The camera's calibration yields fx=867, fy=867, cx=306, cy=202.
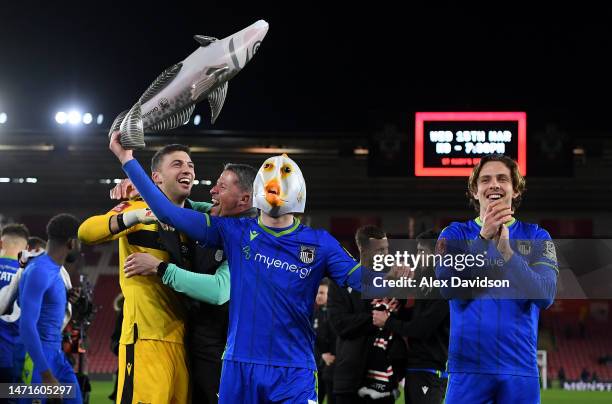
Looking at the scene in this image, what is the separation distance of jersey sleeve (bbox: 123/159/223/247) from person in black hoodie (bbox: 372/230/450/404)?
8.00 ft

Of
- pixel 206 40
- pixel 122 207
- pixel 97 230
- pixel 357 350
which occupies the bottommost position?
pixel 357 350

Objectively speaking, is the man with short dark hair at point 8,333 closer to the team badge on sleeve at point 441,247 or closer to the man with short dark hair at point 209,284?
the man with short dark hair at point 209,284

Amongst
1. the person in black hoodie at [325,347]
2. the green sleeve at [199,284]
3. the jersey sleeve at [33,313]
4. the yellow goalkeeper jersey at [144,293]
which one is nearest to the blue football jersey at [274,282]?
the green sleeve at [199,284]

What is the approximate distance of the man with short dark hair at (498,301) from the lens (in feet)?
13.9

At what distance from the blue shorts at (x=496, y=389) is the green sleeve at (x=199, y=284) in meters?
1.37

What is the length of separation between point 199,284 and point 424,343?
2447mm

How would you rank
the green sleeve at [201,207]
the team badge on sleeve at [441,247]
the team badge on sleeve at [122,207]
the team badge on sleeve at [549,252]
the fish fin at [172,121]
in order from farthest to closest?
1. the green sleeve at [201,207]
2. the team badge on sleeve at [122,207]
3. the fish fin at [172,121]
4. the team badge on sleeve at [441,247]
5. the team badge on sleeve at [549,252]

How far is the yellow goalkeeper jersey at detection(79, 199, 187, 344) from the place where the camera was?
15.8 feet

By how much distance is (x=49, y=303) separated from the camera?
256 inches

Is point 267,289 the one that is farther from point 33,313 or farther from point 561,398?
point 561,398

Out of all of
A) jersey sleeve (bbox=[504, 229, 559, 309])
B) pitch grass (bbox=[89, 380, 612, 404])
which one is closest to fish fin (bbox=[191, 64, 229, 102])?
jersey sleeve (bbox=[504, 229, 559, 309])

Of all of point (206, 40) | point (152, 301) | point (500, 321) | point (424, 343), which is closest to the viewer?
point (500, 321)

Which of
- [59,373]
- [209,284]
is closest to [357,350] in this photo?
[59,373]

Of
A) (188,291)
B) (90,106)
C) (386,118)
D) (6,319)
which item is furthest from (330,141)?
(188,291)
